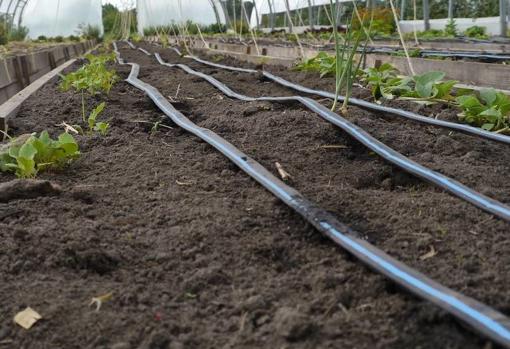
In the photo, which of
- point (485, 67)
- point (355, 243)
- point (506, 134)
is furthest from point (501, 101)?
point (355, 243)

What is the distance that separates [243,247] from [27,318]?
52cm

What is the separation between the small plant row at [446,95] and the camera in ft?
7.90

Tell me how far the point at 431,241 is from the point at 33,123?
2166mm

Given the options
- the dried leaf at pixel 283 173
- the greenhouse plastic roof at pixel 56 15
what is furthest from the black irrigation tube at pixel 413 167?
the greenhouse plastic roof at pixel 56 15

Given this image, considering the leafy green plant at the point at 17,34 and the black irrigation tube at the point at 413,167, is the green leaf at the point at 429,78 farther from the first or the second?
the leafy green plant at the point at 17,34

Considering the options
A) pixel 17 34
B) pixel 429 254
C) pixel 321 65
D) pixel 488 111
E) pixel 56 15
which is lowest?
pixel 429 254

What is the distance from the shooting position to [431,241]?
1366 millimetres

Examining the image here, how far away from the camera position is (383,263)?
3.96 ft

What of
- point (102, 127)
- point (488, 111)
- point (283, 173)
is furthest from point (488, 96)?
point (102, 127)

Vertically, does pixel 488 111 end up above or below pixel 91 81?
below

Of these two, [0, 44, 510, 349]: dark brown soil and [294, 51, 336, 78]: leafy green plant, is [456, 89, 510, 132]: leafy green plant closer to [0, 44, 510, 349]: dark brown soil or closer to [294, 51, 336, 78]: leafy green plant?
[0, 44, 510, 349]: dark brown soil

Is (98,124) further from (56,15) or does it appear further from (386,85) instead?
(56,15)

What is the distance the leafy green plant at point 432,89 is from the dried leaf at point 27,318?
7.60ft

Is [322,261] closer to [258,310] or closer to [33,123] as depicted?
[258,310]
